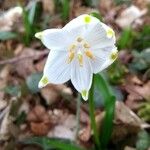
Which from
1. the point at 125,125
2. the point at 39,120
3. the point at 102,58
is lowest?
the point at 39,120

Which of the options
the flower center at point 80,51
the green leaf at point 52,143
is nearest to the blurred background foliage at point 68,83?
the green leaf at point 52,143

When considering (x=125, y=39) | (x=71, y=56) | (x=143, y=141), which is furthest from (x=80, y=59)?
(x=125, y=39)

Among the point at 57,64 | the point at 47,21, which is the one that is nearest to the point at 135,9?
the point at 47,21

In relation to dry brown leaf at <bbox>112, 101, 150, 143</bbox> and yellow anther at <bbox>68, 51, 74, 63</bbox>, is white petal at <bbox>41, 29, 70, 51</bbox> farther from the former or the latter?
dry brown leaf at <bbox>112, 101, 150, 143</bbox>

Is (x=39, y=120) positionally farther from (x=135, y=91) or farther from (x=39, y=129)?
(x=135, y=91)

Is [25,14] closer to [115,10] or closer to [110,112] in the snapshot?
[115,10]

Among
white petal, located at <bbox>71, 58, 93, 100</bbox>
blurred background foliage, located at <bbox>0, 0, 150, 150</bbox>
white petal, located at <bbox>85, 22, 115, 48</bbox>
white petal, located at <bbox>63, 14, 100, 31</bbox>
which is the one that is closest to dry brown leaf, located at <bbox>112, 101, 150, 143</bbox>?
blurred background foliage, located at <bbox>0, 0, 150, 150</bbox>
